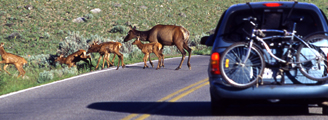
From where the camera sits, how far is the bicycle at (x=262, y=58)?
26.6 ft

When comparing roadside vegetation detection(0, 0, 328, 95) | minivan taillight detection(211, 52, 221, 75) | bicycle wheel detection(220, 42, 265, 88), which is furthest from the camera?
roadside vegetation detection(0, 0, 328, 95)

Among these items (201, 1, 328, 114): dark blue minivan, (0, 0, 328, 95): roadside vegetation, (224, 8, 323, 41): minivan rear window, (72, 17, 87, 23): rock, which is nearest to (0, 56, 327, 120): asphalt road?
(201, 1, 328, 114): dark blue minivan

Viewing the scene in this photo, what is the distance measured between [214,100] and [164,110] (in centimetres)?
135

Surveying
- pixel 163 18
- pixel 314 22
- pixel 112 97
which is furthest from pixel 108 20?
pixel 314 22

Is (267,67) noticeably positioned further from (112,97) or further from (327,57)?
(112,97)

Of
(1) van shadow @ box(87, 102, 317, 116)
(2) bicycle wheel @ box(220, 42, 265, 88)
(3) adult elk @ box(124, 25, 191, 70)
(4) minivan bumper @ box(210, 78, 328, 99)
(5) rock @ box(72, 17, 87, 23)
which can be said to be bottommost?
(1) van shadow @ box(87, 102, 317, 116)

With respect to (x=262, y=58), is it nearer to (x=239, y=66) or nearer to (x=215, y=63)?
(x=239, y=66)

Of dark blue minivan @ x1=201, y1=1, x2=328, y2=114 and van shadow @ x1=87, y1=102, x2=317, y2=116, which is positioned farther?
van shadow @ x1=87, y1=102, x2=317, y2=116

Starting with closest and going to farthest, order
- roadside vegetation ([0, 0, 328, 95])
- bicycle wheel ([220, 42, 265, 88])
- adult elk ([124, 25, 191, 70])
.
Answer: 1. bicycle wheel ([220, 42, 265, 88])
2. adult elk ([124, 25, 191, 70])
3. roadside vegetation ([0, 0, 328, 95])

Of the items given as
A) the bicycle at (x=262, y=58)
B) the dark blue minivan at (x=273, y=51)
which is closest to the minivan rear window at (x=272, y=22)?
the dark blue minivan at (x=273, y=51)

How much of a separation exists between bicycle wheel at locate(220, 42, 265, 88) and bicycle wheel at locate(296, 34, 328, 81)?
0.65 meters

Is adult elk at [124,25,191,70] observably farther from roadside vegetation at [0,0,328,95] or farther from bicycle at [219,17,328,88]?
roadside vegetation at [0,0,328,95]

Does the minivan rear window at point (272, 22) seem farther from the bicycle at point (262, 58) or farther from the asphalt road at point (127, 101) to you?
the asphalt road at point (127, 101)

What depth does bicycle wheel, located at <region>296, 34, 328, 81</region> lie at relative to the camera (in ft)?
26.6
